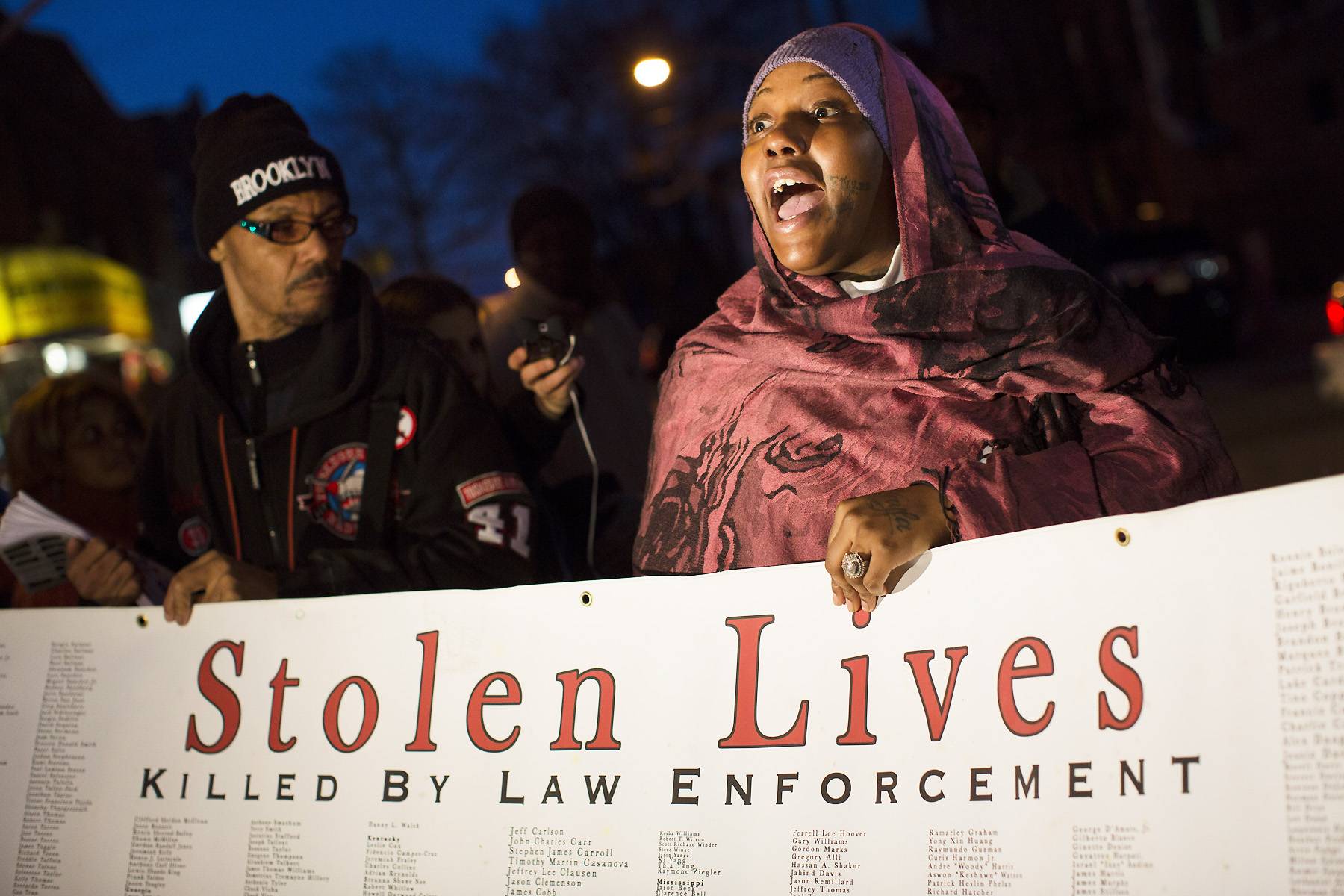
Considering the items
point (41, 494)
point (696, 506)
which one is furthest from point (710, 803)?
point (41, 494)

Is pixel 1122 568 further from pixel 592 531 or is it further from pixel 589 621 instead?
pixel 592 531

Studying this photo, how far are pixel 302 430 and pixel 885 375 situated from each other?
158cm

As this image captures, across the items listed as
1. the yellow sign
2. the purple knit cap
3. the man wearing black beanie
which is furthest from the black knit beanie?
the yellow sign

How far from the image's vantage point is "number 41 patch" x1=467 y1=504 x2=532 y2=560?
315 centimetres

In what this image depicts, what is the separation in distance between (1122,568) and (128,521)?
3.60 meters

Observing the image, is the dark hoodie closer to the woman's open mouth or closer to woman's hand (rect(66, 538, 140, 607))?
woman's hand (rect(66, 538, 140, 607))

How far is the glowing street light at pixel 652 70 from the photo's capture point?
14898 mm

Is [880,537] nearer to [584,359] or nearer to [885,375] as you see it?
[885,375]

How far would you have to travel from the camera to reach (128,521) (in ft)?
15.0

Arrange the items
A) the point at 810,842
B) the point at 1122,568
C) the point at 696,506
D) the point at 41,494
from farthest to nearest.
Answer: the point at 41,494 → the point at 696,506 → the point at 810,842 → the point at 1122,568

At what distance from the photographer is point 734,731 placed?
7.70 feet

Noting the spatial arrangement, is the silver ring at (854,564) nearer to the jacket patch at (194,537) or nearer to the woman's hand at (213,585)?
the woman's hand at (213,585)

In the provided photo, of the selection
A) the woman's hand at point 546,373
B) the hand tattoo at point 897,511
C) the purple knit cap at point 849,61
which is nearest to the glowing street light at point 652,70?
the woman's hand at point 546,373

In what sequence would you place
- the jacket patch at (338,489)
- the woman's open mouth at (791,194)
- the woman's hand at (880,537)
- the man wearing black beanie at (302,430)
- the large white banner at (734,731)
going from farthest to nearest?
the jacket patch at (338,489) < the man wearing black beanie at (302,430) < the woman's open mouth at (791,194) < the woman's hand at (880,537) < the large white banner at (734,731)
